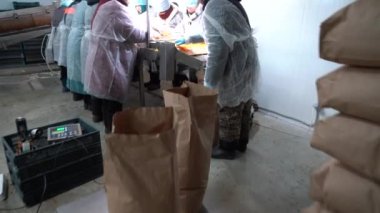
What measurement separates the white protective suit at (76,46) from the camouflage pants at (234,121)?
160cm

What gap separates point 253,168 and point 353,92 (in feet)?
4.16

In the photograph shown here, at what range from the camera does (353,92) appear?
1041mm

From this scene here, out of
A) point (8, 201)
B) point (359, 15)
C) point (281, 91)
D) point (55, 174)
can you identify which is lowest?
point (8, 201)

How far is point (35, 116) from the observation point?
119 inches

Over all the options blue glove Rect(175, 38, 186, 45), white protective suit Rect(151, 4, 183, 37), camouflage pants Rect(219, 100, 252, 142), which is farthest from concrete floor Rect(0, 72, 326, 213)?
blue glove Rect(175, 38, 186, 45)

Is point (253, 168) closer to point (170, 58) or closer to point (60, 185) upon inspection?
→ point (170, 58)

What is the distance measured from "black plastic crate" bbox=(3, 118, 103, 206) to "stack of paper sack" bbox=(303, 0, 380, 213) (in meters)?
1.43

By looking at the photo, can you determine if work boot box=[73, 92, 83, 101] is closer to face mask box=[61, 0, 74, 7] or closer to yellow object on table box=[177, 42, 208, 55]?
face mask box=[61, 0, 74, 7]

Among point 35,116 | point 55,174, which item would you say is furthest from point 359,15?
point 35,116

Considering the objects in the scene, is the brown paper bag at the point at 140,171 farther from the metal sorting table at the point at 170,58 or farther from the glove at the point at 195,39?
the glove at the point at 195,39

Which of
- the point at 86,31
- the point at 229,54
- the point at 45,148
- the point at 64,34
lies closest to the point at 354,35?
the point at 229,54

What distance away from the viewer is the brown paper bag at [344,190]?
1044mm

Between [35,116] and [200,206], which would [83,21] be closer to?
[35,116]

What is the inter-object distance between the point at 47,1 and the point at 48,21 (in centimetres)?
112
